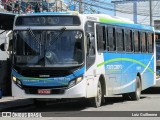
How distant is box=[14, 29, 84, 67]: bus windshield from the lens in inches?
627

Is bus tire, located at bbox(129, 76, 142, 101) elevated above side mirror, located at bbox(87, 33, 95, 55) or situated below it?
below

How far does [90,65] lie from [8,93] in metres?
8.21

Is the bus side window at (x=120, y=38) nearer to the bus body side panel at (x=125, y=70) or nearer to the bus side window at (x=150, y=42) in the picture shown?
the bus body side panel at (x=125, y=70)

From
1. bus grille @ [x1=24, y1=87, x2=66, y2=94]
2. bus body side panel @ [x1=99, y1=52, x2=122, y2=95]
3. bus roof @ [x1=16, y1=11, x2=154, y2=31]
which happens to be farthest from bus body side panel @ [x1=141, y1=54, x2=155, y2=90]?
bus grille @ [x1=24, y1=87, x2=66, y2=94]

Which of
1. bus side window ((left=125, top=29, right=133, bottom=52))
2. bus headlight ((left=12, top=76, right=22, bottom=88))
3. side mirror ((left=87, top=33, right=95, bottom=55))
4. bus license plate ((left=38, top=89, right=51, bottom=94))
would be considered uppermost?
side mirror ((left=87, top=33, right=95, bottom=55))

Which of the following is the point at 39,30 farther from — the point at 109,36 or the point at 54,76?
the point at 109,36

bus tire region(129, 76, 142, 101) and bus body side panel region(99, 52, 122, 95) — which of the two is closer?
bus body side panel region(99, 52, 122, 95)

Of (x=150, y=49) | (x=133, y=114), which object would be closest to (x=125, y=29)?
(x=150, y=49)

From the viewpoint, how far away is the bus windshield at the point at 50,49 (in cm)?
1594

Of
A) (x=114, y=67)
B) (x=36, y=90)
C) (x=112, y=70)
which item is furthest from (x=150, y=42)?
(x=36, y=90)

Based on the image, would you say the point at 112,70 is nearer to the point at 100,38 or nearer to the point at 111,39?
the point at 111,39

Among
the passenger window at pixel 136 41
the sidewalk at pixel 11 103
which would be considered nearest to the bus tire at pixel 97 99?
the sidewalk at pixel 11 103

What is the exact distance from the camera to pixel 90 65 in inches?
652

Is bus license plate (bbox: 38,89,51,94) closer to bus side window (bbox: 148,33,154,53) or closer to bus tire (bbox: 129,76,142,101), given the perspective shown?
bus tire (bbox: 129,76,142,101)
